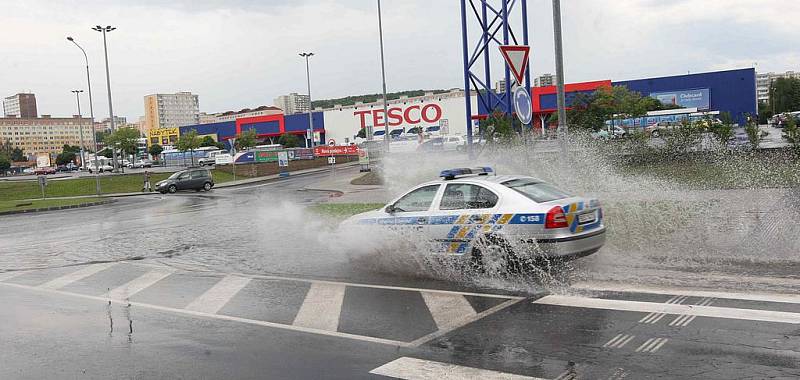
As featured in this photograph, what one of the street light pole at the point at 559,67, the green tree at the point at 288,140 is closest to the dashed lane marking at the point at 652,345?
the street light pole at the point at 559,67

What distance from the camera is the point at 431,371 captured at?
17.5 ft

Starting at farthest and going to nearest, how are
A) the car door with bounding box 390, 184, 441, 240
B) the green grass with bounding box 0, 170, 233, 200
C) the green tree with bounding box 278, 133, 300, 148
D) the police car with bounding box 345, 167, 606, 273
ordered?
the green tree with bounding box 278, 133, 300, 148
the green grass with bounding box 0, 170, 233, 200
the car door with bounding box 390, 184, 441, 240
the police car with bounding box 345, 167, 606, 273

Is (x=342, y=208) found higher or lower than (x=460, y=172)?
lower

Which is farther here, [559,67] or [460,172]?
[559,67]

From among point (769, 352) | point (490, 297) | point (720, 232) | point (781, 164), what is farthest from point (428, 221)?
point (781, 164)

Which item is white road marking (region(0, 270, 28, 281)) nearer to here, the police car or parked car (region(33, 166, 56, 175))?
the police car

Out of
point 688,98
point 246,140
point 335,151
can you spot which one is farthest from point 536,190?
point 246,140

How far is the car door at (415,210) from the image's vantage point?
9484 mm

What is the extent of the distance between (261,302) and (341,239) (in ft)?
8.96

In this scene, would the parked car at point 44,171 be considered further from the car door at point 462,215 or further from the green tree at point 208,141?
the car door at point 462,215

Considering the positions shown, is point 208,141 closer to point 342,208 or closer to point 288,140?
point 288,140

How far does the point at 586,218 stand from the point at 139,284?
22.6 feet

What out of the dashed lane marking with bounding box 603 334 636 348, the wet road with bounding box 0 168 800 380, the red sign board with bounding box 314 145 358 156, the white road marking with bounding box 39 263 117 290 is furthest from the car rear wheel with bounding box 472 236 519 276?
the red sign board with bounding box 314 145 358 156

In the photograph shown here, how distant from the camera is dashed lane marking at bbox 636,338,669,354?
5.52 m
